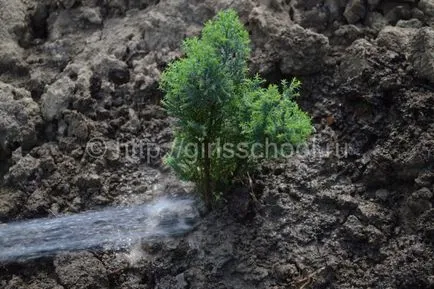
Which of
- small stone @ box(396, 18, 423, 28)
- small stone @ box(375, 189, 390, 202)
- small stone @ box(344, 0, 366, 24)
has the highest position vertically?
small stone @ box(344, 0, 366, 24)

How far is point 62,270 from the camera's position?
14.4 feet

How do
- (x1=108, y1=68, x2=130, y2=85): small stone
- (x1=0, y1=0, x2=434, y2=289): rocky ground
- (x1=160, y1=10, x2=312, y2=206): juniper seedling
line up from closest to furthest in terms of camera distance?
(x1=160, y1=10, x2=312, y2=206): juniper seedling
(x1=0, y1=0, x2=434, y2=289): rocky ground
(x1=108, y1=68, x2=130, y2=85): small stone

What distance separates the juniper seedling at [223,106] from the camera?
389 cm

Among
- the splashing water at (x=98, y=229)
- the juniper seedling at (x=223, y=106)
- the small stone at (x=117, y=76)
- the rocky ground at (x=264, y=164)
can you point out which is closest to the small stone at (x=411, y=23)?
the rocky ground at (x=264, y=164)

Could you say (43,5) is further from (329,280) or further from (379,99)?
(329,280)

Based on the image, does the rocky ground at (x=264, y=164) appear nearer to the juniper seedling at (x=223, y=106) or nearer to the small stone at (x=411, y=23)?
the small stone at (x=411, y=23)

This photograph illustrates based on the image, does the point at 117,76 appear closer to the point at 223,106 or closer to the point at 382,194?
the point at 223,106

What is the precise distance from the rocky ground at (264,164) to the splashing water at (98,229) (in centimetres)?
8

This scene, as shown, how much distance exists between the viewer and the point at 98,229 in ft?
15.4

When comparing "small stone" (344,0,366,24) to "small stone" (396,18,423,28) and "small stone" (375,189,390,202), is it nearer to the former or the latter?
"small stone" (396,18,423,28)

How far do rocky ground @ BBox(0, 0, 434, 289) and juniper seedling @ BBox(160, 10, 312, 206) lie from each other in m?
0.48

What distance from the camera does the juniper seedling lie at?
389 centimetres

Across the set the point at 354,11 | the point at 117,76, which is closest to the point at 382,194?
the point at 354,11

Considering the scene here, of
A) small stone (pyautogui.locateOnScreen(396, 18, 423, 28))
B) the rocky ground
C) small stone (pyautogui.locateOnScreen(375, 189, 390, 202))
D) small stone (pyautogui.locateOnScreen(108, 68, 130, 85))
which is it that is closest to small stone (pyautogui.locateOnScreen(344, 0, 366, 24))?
the rocky ground
